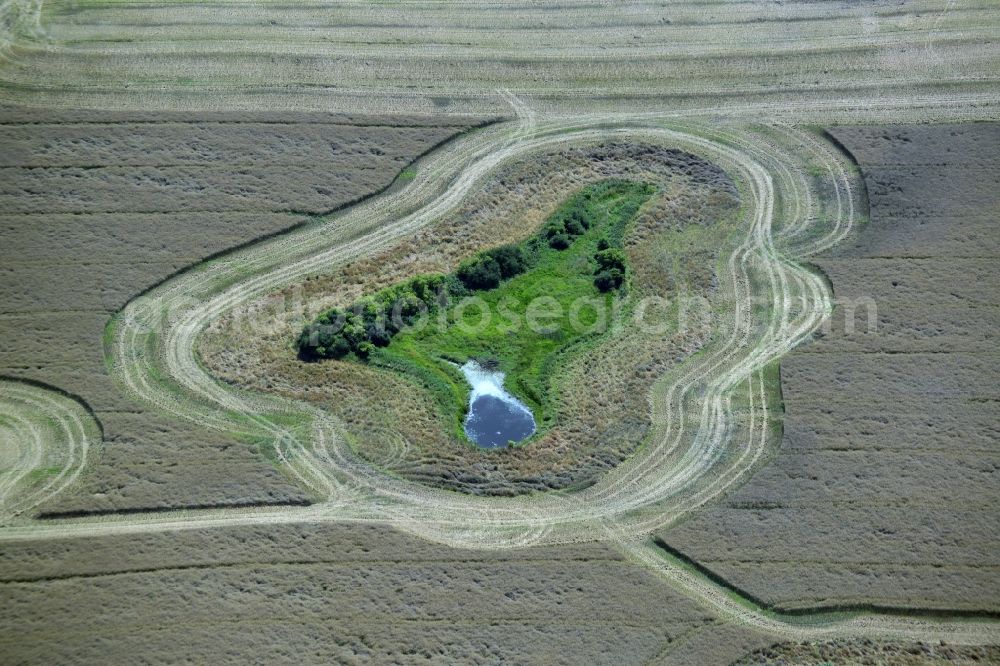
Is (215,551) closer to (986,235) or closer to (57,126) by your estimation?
(57,126)

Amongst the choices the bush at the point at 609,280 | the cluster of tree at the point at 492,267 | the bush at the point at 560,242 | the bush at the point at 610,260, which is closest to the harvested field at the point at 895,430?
the bush at the point at 609,280

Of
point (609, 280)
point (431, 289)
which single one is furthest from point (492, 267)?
point (609, 280)

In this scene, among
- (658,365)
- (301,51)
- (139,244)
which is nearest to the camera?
(658,365)

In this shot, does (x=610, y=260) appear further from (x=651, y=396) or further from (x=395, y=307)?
(x=395, y=307)

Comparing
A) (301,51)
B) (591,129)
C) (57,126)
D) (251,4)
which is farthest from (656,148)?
(57,126)

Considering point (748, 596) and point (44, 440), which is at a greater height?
point (44, 440)

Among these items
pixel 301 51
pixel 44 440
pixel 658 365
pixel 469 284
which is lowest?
pixel 44 440

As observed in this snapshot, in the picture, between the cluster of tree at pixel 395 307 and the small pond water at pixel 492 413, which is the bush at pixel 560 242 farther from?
the small pond water at pixel 492 413

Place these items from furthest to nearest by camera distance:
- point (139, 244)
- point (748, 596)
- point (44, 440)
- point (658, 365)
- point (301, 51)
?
point (301, 51) < point (139, 244) < point (658, 365) < point (44, 440) < point (748, 596)
